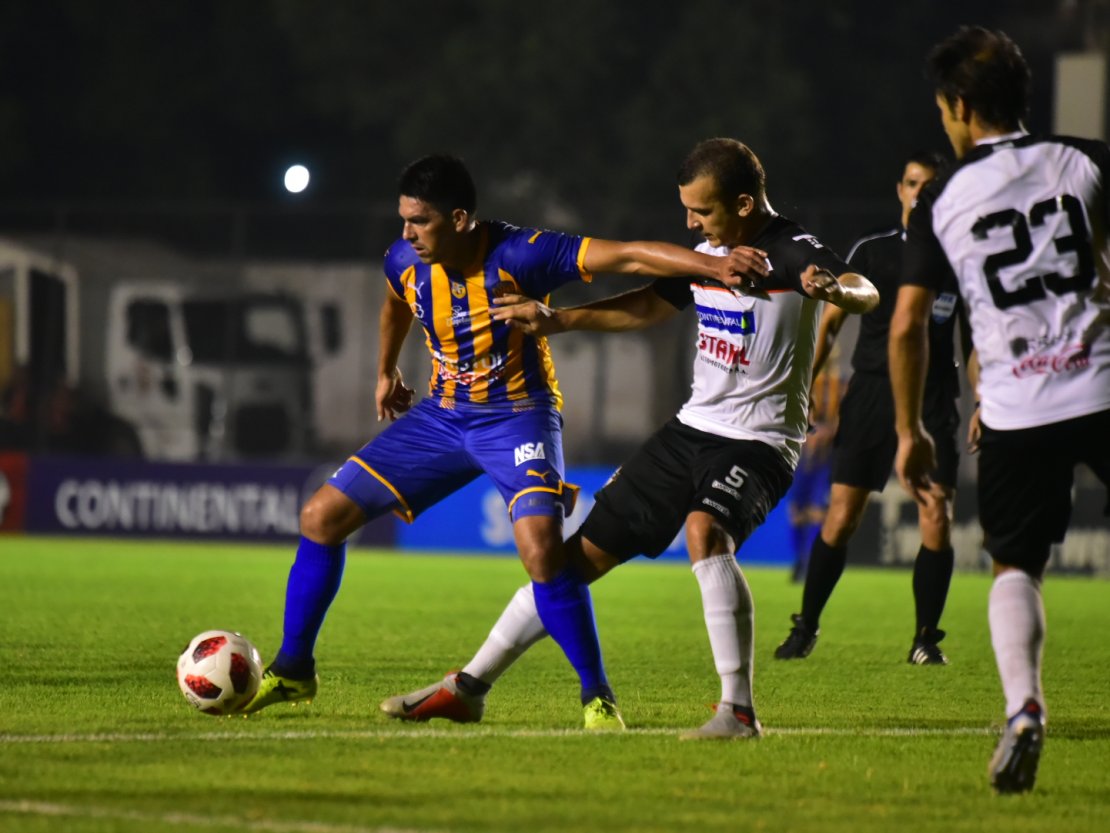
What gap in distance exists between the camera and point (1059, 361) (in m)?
5.17

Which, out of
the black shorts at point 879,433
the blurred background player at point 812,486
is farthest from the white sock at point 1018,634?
the blurred background player at point 812,486

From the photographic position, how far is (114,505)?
2061 centimetres

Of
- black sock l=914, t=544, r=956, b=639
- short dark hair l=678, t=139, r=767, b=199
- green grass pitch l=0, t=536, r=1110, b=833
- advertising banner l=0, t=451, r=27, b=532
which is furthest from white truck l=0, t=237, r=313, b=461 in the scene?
short dark hair l=678, t=139, r=767, b=199

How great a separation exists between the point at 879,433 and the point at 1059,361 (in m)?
4.02

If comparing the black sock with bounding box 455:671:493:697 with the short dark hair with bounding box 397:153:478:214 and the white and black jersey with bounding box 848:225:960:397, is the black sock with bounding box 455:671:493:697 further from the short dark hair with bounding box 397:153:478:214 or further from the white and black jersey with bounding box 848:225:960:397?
the white and black jersey with bounding box 848:225:960:397

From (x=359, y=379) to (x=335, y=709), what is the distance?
16675 millimetres

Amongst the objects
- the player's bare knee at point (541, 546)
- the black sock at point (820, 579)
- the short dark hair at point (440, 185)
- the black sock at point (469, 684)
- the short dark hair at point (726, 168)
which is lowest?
the black sock at point (820, 579)

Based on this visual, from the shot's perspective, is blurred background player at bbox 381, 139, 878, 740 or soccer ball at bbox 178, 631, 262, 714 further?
soccer ball at bbox 178, 631, 262, 714

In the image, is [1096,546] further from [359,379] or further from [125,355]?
[125,355]

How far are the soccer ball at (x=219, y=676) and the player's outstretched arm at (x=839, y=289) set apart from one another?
2.26m

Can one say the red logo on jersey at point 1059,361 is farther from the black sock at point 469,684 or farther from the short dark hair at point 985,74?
the black sock at point 469,684

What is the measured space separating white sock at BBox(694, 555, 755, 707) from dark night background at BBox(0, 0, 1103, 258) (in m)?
22.5

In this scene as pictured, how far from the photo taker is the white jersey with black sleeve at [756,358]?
255 inches

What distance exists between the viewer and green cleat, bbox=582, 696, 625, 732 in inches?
253
